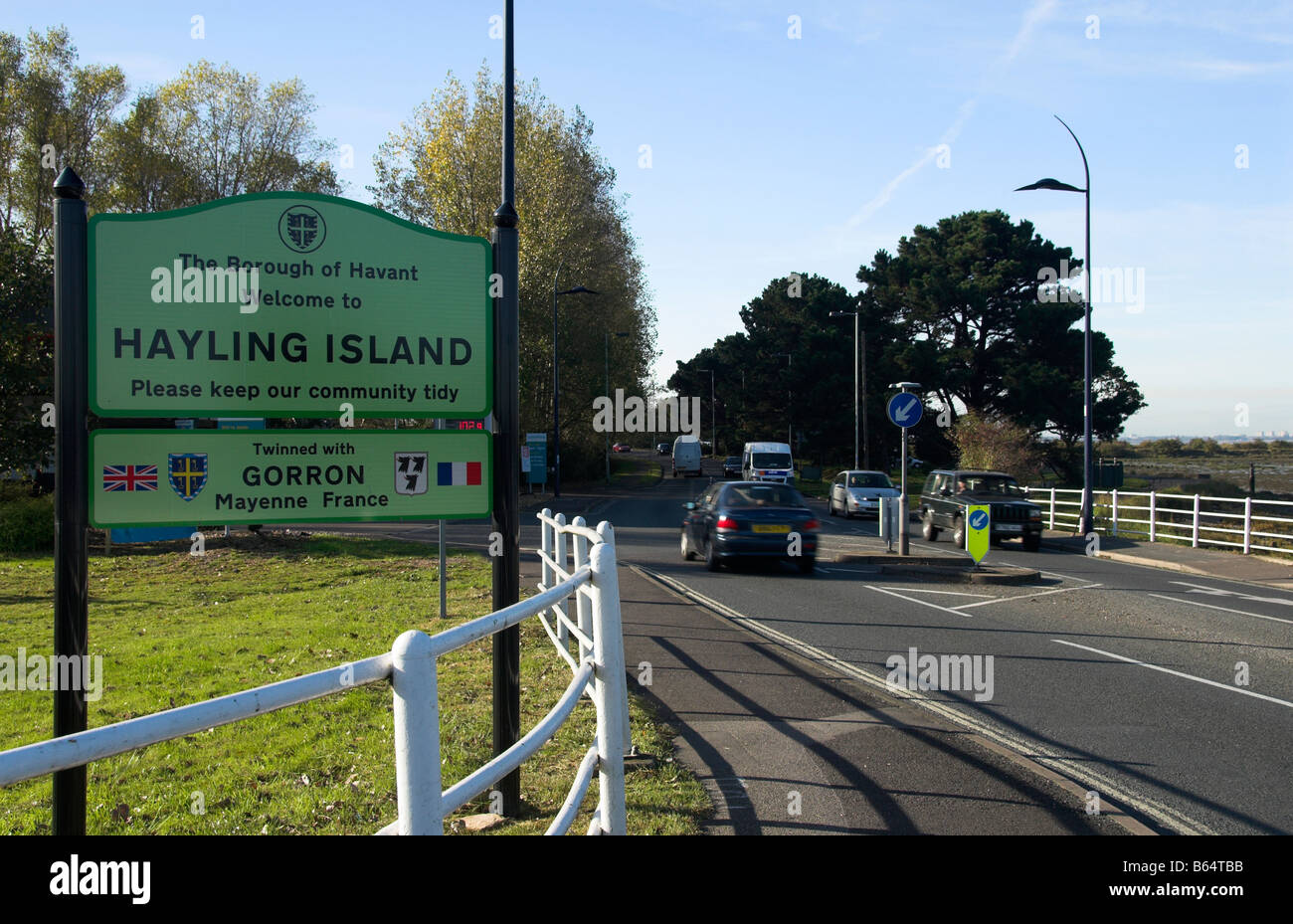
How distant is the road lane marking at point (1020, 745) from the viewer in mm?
4910

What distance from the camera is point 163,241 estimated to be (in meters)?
4.70

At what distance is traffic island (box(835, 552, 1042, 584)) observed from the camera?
15.5m

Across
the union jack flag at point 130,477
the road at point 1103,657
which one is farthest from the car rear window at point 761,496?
the union jack flag at point 130,477

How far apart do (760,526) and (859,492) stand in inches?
684

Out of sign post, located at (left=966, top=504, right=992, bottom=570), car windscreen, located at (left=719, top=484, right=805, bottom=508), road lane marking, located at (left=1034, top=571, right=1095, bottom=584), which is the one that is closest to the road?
road lane marking, located at (left=1034, top=571, right=1095, bottom=584)

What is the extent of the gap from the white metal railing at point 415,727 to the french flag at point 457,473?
4.29 ft

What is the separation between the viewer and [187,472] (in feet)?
15.5

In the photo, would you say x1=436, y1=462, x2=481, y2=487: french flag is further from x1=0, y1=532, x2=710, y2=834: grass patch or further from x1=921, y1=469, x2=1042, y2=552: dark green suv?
x1=921, y1=469, x2=1042, y2=552: dark green suv

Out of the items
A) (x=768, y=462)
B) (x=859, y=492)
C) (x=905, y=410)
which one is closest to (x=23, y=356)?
(x=905, y=410)

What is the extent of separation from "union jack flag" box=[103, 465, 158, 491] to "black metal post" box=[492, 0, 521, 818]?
1634mm

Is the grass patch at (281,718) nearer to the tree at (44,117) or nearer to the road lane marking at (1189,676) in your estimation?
the road lane marking at (1189,676)

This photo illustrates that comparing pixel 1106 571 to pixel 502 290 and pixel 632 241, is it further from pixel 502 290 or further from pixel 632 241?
pixel 632 241

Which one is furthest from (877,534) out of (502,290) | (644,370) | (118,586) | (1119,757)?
(644,370)
